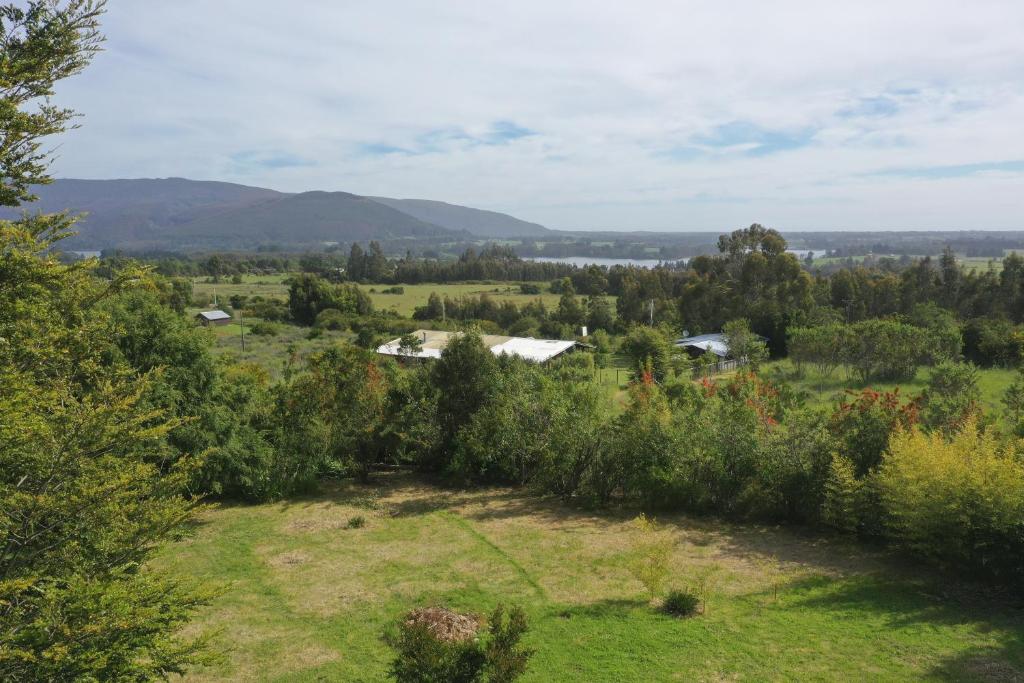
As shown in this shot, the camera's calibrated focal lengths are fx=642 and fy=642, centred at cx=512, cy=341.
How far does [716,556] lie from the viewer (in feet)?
41.9

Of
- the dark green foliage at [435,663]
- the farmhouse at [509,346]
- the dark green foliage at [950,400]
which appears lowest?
the farmhouse at [509,346]

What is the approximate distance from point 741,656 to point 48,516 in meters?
8.36

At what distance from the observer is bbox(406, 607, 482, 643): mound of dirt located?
9.05 m

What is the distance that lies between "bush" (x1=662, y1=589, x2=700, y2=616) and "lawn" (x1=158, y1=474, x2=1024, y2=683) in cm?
21

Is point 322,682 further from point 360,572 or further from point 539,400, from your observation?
point 539,400

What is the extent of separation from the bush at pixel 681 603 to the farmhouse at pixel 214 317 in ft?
176

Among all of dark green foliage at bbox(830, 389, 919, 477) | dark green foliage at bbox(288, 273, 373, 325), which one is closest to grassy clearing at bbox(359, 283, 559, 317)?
dark green foliage at bbox(288, 273, 373, 325)

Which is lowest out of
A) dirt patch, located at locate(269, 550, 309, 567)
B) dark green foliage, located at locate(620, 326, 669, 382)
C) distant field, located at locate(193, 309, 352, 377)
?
distant field, located at locate(193, 309, 352, 377)

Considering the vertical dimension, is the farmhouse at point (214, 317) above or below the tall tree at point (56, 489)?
below

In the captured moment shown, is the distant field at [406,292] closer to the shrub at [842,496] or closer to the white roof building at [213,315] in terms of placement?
the white roof building at [213,315]

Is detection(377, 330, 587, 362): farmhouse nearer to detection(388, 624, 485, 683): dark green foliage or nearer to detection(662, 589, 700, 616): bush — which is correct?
detection(662, 589, 700, 616): bush

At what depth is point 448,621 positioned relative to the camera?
9547 millimetres

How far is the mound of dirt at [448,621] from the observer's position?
905 centimetres

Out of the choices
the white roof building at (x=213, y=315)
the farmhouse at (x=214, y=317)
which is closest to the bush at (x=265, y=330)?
the farmhouse at (x=214, y=317)
